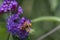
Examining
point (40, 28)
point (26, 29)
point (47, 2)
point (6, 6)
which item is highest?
point (47, 2)

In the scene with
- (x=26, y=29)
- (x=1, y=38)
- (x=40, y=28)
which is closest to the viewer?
(x=26, y=29)

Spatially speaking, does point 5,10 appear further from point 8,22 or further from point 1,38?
point 1,38

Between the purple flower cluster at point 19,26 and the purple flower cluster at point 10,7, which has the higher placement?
the purple flower cluster at point 10,7

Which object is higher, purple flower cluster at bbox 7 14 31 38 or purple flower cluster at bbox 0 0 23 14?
purple flower cluster at bbox 0 0 23 14

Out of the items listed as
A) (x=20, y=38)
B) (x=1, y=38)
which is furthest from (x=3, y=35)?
(x=20, y=38)
